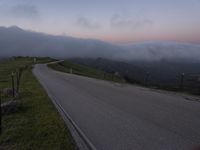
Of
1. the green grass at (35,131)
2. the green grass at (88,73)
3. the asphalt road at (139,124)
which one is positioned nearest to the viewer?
the asphalt road at (139,124)

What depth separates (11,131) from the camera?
27.3ft

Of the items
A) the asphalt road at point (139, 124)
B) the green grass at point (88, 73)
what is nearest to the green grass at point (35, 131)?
the asphalt road at point (139, 124)

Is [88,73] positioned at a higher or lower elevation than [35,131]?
lower

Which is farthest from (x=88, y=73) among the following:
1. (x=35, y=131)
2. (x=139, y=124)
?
(x=139, y=124)

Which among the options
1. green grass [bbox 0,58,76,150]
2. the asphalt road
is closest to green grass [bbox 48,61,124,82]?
the asphalt road

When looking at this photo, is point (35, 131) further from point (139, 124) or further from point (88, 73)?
point (88, 73)

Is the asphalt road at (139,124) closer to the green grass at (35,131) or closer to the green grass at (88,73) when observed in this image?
the green grass at (35,131)

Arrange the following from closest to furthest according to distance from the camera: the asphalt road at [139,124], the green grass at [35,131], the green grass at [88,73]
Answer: the asphalt road at [139,124] → the green grass at [35,131] → the green grass at [88,73]

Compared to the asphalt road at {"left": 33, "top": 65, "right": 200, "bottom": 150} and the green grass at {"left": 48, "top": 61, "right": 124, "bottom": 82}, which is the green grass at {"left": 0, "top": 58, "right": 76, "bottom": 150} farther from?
the green grass at {"left": 48, "top": 61, "right": 124, "bottom": 82}

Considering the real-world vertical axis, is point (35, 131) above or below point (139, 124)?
below

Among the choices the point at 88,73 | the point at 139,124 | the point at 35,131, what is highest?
the point at 139,124

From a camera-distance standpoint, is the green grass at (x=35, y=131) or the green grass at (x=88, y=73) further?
the green grass at (x=88, y=73)

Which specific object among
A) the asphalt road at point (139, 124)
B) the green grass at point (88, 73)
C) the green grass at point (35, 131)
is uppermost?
the asphalt road at point (139, 124)

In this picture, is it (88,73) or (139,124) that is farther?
(88,73)
